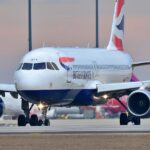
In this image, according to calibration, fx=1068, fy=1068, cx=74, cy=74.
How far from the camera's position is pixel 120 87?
63.7 meters

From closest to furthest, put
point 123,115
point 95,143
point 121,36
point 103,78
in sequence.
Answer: point 95,143, point 123,115, point 103,78, point 121,36

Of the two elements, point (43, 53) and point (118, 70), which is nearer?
point (43, 53)

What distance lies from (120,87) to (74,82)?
9.14 ft

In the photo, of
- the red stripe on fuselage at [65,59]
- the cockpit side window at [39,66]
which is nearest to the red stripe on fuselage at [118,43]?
the red stripe on fuselage at [65,59]

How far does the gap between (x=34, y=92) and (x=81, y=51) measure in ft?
27.0

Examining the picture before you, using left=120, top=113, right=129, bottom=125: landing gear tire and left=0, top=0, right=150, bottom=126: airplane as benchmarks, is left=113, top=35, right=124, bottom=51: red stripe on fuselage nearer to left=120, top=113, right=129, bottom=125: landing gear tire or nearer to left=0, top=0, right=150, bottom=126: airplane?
left=0, top=0, right=150, bottom=126: airplane

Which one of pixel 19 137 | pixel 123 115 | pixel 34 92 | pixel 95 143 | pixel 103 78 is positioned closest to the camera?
pixel 95 143

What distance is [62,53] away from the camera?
2499 inches

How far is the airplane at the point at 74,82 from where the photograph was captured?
6050cm

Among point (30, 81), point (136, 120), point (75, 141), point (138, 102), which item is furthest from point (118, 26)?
point (75, 141)

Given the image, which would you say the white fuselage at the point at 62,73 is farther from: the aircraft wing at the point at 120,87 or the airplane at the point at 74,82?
the aircraft wing at the point at 120,87

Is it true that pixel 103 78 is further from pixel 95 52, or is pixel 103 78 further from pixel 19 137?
pixel 19 137

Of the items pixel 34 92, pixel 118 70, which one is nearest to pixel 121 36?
pixel 118 70

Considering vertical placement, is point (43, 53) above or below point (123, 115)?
above
